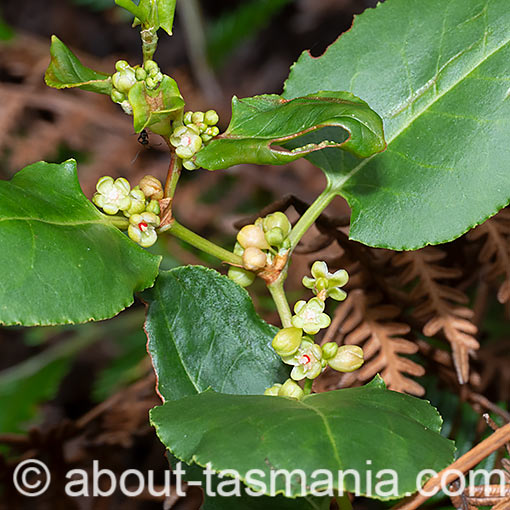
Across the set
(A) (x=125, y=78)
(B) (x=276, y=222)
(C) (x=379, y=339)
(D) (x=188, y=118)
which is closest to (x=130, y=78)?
(A) (x=125, y=78)

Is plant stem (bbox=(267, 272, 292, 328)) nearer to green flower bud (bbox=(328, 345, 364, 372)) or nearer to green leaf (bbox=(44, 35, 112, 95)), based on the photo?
green flower bud (bbox=(328, 345, 364, 372))

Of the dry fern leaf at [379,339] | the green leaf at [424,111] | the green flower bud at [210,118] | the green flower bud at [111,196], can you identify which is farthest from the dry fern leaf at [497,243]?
the green flower bud at [111,196]

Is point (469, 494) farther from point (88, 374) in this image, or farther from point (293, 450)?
point (88, 374)

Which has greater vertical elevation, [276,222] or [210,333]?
[276,222]

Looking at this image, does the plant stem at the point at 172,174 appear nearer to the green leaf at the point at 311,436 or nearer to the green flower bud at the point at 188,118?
the green flower bud at the point at 188,118

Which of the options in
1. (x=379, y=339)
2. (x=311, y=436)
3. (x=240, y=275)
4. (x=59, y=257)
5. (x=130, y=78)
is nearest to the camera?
(x=311, y=436)

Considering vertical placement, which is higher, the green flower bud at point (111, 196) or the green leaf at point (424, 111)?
the green leaf at point (424, 111)

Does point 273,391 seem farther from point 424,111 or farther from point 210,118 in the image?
point 424,111
